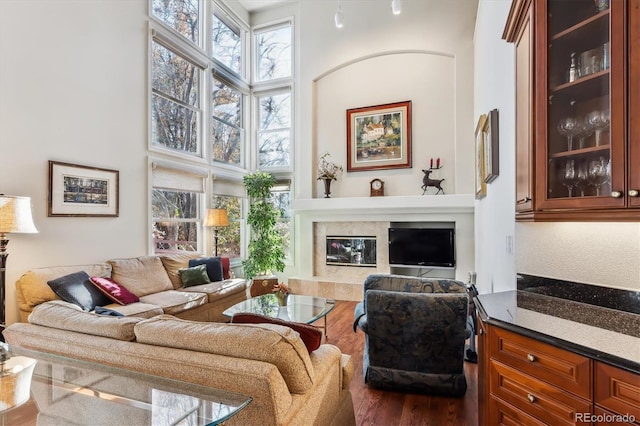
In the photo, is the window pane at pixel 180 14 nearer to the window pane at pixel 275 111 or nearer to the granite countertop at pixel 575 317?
the window pane at pixel 275 111

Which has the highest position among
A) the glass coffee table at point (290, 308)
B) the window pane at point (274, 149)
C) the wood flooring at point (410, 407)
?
the window pane at point (274, 149)

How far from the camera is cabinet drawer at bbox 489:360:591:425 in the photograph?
1172mm

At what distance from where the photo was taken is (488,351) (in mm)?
1513

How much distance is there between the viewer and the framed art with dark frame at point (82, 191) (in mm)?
3423

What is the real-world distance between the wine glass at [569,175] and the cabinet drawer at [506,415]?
96cm

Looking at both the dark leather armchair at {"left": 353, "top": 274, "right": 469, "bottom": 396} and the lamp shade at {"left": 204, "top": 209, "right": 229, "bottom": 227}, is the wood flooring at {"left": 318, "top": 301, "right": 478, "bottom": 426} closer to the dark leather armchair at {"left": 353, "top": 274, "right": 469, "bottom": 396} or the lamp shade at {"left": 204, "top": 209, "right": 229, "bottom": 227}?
the dark leather armchair at {"left": 353, "top": 274, "right": 469, "bottom": 396}

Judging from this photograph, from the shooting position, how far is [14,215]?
2668 mm

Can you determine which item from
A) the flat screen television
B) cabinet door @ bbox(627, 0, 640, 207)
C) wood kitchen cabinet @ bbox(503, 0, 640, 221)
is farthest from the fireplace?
cabinet door @ bbox(627, 0, 640, 207)

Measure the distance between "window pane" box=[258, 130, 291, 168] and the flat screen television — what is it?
105 inches

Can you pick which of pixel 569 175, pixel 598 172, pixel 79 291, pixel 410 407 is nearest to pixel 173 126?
pixel 79 291

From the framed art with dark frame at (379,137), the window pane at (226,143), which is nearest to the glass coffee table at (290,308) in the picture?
the framed art with dark frame at (379,137)

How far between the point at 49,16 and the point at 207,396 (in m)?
4.26

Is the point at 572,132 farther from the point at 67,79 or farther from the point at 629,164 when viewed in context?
the point at 67,79

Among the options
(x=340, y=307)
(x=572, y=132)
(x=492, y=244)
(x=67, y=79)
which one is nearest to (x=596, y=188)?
(x=572, y=132)
